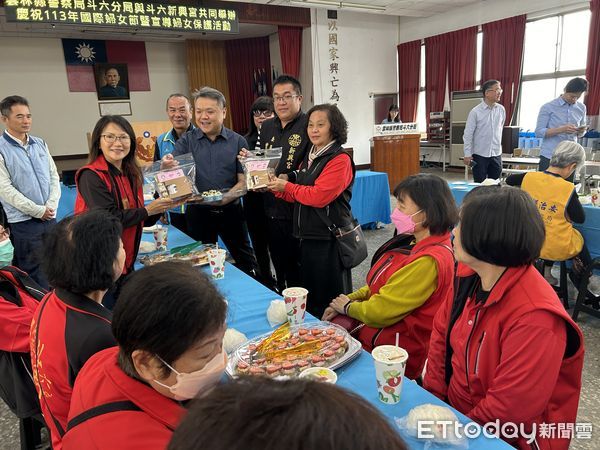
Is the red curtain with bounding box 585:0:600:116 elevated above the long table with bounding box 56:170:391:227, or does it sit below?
above

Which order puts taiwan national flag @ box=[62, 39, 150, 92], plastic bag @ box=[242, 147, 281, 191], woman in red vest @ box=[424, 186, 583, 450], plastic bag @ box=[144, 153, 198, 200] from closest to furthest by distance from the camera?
woman in red vest @ box=[424, 186, 583, 450], plastic bag @ box=[144, 153, 198, 200], plastic bag @ box=[242, 147, 281, 191], taiwan national flag @ box=[62, 39, 150, 92]

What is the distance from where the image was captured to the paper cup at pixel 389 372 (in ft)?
3.14

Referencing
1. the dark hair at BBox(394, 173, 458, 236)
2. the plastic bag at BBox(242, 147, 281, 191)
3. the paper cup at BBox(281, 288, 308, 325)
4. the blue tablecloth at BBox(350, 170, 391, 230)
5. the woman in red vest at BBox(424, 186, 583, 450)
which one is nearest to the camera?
the woman in red vest at BBox(424, 186, 583, 450)

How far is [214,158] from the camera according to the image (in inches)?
104

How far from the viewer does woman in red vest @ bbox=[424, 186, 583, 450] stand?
3.26ft

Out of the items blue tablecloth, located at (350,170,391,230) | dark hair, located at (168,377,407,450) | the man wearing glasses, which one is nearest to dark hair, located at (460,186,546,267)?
dark hair, located at (168,377,407,450)

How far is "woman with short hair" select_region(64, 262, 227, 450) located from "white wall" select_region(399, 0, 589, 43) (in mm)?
8452

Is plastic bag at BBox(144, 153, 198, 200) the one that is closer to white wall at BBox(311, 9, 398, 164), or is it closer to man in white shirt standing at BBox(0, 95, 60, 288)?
man in white shirt standing at BBox(0, 95, 60, 288)

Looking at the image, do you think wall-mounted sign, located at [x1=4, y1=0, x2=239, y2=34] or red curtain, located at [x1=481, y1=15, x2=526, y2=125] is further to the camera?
red curtain, located at [x1=481, y1=15, x2=526, y2=125]

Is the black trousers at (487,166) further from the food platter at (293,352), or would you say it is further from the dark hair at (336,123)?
the food platter at (293,352)

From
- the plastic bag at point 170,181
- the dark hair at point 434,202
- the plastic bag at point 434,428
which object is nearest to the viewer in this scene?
the plastic bag at point 434,428

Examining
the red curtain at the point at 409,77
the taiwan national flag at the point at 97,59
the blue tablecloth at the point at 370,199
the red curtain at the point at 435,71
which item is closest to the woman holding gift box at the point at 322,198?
the blue tablecloth at the point at 370,199

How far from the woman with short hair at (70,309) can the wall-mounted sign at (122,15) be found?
14.5ft

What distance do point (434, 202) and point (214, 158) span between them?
5.21ft
